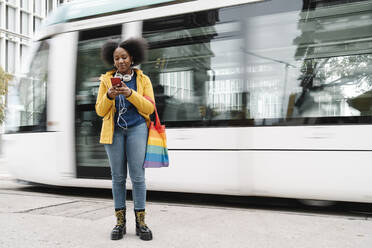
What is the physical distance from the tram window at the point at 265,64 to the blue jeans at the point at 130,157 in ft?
6.13

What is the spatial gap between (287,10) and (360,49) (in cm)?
98

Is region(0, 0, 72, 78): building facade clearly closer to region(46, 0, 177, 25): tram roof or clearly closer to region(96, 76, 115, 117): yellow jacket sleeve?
region(46, 0, 177, 25): tram roof

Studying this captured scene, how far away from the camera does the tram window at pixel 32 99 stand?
6133 millimetres

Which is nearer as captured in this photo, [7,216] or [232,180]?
[7,216]

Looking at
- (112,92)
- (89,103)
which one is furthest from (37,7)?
(112,92)

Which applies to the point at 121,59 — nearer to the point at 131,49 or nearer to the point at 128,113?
the point at 131,49

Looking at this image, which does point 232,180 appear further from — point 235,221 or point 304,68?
point 304,68

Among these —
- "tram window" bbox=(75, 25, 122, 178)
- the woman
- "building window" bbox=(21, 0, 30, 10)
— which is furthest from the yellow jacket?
"building window" bbox=(21, 0, 30, 10)

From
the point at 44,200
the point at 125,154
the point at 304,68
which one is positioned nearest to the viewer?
the point at 125,154

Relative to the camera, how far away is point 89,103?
575 cm

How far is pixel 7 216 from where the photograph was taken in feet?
13.9

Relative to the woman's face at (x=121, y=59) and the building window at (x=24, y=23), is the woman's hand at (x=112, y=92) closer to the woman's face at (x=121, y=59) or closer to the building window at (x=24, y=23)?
the woman's face at (x=121, y=59)

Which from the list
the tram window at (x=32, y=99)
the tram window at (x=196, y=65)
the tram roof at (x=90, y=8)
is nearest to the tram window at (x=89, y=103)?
the tram roof at (x=90, y=8)

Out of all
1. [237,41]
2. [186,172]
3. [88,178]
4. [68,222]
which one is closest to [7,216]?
[68,222]
